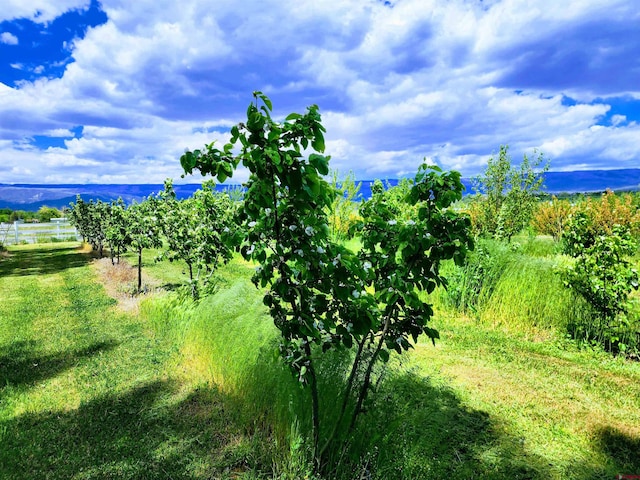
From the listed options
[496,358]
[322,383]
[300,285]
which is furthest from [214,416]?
[496,358]

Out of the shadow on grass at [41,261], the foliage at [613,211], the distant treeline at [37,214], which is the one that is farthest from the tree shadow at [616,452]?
the distant treeline at [37,214]

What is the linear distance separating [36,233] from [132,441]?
25.3m

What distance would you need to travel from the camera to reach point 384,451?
102 inches

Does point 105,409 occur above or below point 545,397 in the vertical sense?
below

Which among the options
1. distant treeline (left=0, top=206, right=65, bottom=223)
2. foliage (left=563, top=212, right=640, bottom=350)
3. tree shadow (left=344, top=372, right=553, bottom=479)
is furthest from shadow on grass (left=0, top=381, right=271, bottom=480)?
distant treeline (left=0, top=206, right=65, bottom=223)

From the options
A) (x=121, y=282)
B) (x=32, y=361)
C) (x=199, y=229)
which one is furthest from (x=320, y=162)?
(x=121, y=282)

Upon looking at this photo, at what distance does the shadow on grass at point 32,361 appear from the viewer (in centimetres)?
464

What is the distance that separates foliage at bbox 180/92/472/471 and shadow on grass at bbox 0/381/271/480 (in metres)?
0.96

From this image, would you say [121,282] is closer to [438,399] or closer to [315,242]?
[438,399]

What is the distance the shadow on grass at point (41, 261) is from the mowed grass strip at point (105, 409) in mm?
6267

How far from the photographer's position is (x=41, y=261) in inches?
559

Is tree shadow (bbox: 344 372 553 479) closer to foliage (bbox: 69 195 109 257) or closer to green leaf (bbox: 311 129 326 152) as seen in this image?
green leaf (bbox: 311 129 326 152)

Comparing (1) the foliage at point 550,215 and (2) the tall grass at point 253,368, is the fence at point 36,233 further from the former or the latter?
(1) the foliage at point 550,215

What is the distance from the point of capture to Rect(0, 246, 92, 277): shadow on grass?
12117mm
